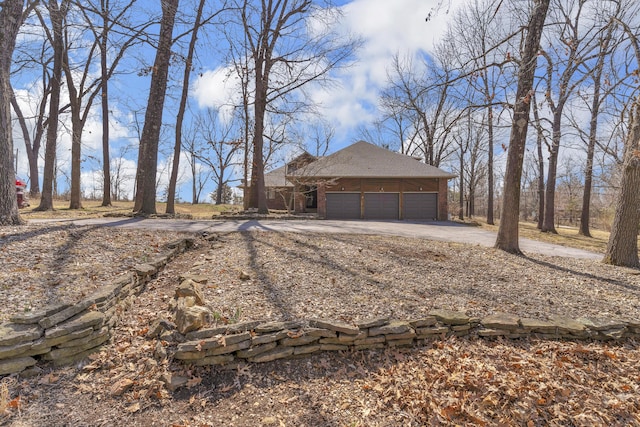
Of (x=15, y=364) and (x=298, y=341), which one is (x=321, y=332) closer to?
(x=298, y=341)

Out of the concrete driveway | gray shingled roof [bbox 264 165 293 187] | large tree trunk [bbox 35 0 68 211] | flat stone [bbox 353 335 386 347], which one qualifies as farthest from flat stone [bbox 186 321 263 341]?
gray shingled roof [bbox 264 165 293 187]

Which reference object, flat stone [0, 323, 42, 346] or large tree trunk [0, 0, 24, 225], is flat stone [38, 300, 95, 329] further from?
large tree trunk [0, 0, 24, 225]

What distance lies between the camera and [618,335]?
3.38 m

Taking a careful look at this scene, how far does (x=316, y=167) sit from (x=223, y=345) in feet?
47.8

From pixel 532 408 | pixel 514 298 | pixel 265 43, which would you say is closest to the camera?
pixel 532 408

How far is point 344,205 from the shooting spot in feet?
54.5

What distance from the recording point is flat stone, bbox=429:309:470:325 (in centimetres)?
327

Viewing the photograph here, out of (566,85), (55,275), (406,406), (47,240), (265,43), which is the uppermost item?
(265,43)

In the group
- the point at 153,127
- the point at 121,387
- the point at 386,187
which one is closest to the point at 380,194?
the point at 386,187

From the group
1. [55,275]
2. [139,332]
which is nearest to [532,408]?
[139,332]

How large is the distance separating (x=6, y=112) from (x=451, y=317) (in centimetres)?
766

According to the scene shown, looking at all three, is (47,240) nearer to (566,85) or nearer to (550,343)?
(550,343)

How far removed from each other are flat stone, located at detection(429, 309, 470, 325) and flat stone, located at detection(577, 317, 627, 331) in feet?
4.59

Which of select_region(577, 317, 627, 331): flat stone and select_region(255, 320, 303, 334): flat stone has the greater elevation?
select_region(255, 320, 303, 334): flat stone
